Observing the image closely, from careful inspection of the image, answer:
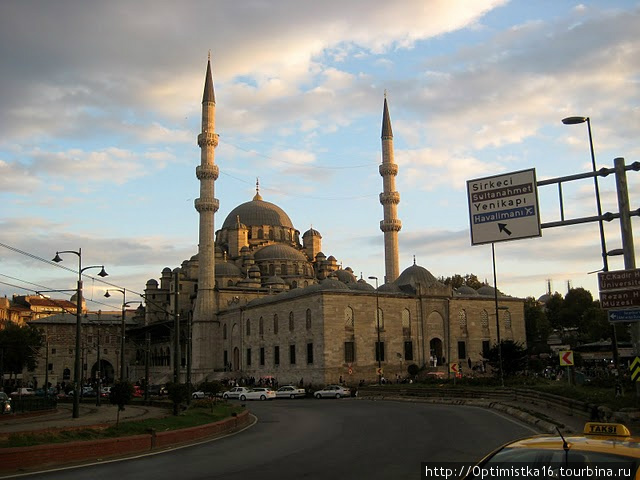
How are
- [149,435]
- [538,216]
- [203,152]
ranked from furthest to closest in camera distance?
[203,152] → [538,216] → [149,435]

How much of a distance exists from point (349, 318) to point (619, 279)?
1617 inches

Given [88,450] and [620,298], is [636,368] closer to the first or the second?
[620,298]

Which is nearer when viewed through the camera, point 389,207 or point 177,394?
point 177,394

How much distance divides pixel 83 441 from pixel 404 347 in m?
47.0

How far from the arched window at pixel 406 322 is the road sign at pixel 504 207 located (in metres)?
42.7

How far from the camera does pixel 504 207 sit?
17469mm

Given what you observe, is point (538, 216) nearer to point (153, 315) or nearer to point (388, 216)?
point (388, 216)

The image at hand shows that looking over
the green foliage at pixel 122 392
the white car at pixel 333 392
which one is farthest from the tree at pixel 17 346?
the green foliage at pixel 122 392

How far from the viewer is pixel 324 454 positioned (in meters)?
14.7

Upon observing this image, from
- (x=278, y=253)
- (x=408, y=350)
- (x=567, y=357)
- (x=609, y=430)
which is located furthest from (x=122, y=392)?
(x=278, y=253)

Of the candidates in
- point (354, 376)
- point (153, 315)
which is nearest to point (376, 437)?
point (354, 376)

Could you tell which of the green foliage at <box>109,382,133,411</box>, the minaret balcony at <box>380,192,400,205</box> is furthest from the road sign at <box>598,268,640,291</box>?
the minaret balcony at <box>380,192,400,205</box>

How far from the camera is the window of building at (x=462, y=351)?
62125mm

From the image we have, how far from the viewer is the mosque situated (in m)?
56.1
